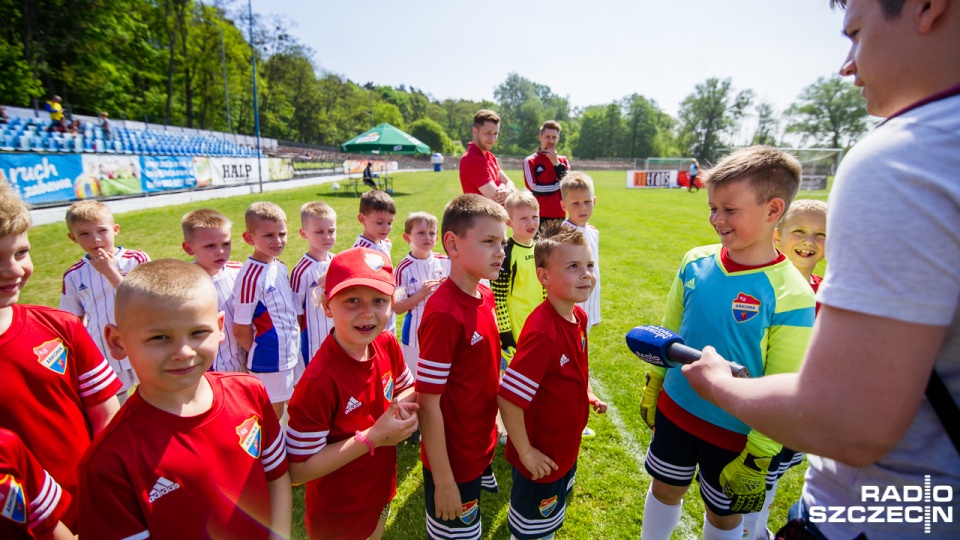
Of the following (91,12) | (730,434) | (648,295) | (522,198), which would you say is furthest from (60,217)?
(91,12)

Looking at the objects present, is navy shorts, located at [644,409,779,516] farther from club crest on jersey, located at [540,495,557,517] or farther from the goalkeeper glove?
club crest on jersey, located at [540,495,557,517]

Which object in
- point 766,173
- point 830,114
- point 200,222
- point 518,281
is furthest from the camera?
point 830,114

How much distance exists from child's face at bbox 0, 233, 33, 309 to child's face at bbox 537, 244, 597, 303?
2.33 m

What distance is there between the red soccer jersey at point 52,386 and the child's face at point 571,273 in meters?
2.25

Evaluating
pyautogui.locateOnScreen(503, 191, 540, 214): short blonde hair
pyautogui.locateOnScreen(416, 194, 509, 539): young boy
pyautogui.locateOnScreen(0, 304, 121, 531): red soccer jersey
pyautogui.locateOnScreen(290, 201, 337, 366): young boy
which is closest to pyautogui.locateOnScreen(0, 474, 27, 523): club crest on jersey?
pyautogui.locateOnScreen(0, 304, 121, 531): red soccer jersey

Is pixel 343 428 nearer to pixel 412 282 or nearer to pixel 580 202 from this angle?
pixel 412 282

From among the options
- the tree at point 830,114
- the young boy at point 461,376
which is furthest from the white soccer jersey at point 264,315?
the tree at point 830,114

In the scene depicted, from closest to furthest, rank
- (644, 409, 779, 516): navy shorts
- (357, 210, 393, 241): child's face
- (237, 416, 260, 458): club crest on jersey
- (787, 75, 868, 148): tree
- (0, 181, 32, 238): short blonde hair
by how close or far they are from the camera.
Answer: (237, 416, 260, 458): club crest on jersey
(0, 181, 32, 238): short blonde hair
(644, 409, 779, 516): navy shorts
(357, 210, 393, 241): child's face
(787, 75, 868, 148): tree

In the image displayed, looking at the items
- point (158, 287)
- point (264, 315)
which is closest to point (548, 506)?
point (158, 287)

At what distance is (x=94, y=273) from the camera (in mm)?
3586

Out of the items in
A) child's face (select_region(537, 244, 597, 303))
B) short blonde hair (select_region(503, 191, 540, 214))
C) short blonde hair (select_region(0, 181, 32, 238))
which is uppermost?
short blonde hair (select_region(503, 191, 540, 214))

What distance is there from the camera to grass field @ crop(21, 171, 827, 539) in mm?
3096

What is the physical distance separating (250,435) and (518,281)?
2.45 metres

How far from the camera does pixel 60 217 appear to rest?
12602mm
